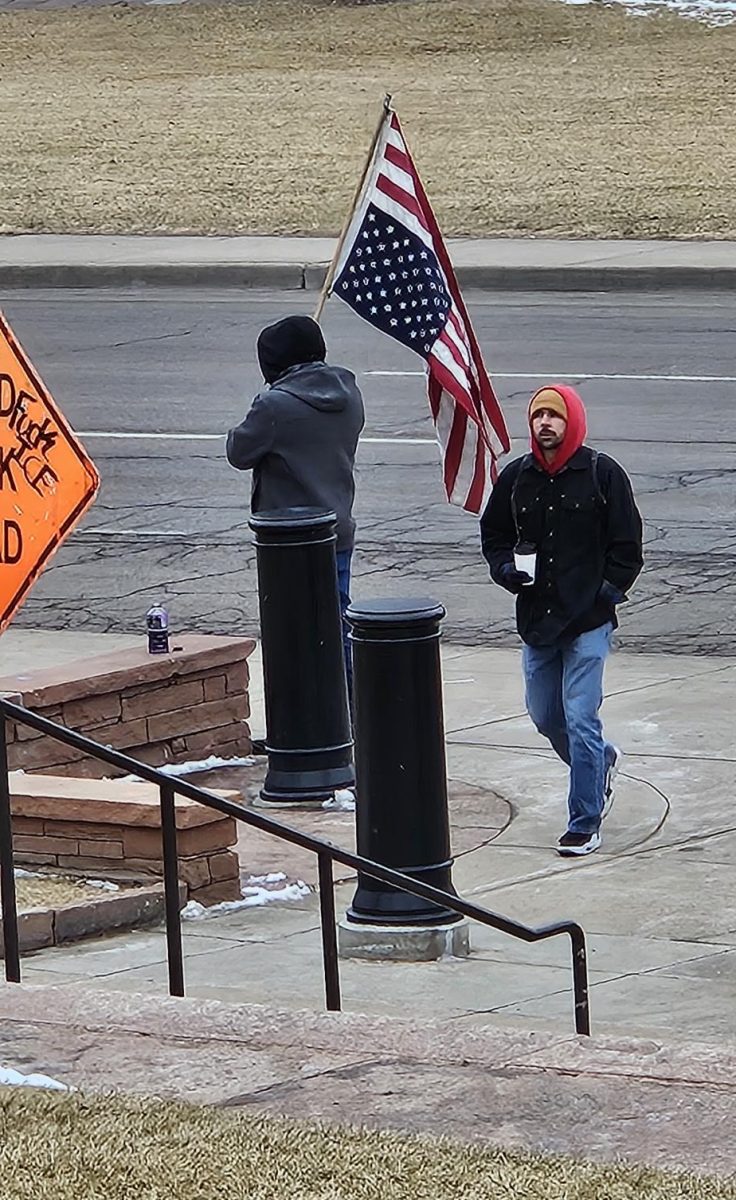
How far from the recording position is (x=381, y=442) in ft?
50.5

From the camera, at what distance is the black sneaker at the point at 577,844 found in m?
8.34

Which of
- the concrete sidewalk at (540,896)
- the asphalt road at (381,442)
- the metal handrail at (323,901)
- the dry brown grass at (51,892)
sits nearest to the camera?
the metal handrail at (323,901)

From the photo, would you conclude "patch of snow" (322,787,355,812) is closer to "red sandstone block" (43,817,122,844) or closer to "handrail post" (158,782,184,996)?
"red sandstone block" (43,817,122,844)

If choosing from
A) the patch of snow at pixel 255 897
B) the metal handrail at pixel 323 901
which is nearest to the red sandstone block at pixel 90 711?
the patch of snow at pixel 255 897

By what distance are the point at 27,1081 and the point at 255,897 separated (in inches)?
115

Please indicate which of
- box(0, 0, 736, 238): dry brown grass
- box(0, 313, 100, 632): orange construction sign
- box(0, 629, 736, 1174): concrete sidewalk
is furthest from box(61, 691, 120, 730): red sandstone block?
box(0, 0, 736, 238): dry brown grass

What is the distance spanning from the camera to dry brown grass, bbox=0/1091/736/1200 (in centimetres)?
453

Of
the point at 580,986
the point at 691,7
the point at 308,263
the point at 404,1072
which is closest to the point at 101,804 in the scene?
the point at 580,986

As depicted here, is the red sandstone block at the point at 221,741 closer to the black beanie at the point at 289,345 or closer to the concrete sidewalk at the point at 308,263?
the black beanie at the point at 289,345

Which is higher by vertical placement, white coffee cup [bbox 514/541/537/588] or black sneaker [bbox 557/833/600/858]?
white coffee cup [bbox 514/541/537/588]

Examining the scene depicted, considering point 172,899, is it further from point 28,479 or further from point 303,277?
point 303,277

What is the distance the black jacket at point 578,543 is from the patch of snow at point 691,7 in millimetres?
30587

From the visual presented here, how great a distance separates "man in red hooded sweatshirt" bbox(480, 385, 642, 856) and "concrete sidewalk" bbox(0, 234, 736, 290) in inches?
545

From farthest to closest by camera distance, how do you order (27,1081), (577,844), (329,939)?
1. (577,844)
2. (329,939)
3. (27,1081)
